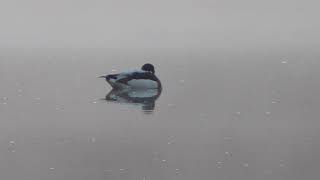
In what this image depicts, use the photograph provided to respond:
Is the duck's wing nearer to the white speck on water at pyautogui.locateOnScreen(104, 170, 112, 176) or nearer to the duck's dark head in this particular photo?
the duck's dark head

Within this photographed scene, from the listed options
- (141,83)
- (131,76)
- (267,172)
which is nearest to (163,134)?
(267,172)

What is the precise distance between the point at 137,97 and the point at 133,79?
2200 mm

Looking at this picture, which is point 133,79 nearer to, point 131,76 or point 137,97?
point 131,76

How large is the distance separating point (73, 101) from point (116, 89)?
464cm

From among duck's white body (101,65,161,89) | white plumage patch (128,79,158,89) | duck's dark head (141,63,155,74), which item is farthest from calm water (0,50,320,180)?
duck's dark head (141,63,155,74)

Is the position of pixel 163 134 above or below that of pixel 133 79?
below

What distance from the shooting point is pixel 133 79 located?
34938 millimetres

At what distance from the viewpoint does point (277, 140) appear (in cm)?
2116

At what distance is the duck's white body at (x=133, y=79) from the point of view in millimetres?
34875

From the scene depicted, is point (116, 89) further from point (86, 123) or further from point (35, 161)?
point (35, 161)

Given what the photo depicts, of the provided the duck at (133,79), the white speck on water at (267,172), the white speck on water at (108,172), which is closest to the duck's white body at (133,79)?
the duck at (133,79)

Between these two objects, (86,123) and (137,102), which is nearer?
(86,123)

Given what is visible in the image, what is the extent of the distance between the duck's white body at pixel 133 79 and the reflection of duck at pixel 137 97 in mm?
213

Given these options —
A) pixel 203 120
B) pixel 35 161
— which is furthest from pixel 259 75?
pixel 35 161
